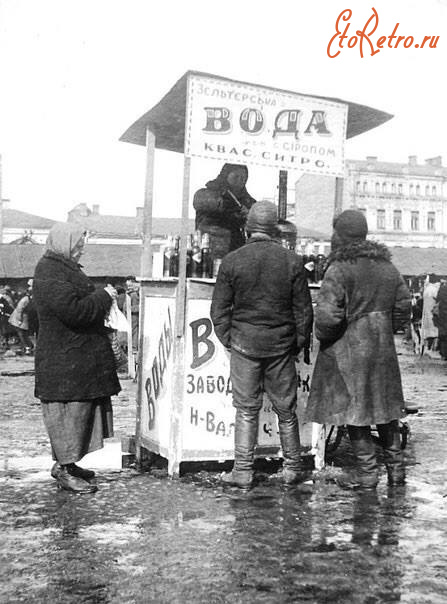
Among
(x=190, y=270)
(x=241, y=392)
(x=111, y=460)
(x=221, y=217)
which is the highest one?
(x=221, y=217)

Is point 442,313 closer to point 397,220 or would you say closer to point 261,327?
point 261,327

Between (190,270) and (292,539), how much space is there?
260 centimetres

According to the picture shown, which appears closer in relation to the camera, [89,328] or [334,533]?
[334,533]

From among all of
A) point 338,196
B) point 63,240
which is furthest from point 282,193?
point 63,240

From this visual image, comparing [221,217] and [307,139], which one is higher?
[307,139]

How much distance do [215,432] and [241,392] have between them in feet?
1.84

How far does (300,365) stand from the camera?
21.1 feet

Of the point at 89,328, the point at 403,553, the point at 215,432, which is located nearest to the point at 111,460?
the point at 215,432

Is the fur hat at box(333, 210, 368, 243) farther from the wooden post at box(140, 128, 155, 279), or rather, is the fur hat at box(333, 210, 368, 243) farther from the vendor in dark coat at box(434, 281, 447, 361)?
the vendor in dark coat at box(434, 281, 447, 361)

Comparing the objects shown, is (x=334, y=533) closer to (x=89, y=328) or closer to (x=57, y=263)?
(x=89, y=328)

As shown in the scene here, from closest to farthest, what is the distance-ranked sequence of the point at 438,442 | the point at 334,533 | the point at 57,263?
the point at 334,533, the point at 57,263, the point at 438,442

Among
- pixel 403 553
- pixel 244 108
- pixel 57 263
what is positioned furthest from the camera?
pixel 244 108

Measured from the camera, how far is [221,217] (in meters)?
A: 6.75

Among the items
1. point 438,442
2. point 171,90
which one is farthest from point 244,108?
point 438,442
